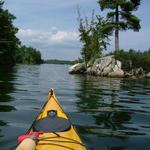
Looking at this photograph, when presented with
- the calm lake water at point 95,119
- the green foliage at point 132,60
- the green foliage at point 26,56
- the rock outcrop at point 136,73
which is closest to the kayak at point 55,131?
the calm lake water at point 95,119

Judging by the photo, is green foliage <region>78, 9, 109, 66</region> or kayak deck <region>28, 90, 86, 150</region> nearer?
kayak deck <region>28, 90, 86, 150</region>

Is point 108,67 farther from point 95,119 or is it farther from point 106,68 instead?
point 95,119

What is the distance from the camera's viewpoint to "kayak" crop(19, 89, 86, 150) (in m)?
6.22

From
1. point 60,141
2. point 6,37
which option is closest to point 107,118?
point 60,141

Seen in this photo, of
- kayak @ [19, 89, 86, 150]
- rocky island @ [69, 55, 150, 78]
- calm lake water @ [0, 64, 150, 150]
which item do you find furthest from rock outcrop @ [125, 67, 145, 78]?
kayak @ [19, 89, 86, 150]

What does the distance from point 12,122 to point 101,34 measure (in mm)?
30617

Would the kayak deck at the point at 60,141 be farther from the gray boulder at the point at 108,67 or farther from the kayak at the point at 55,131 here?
the gray boulder at the point at 108,67

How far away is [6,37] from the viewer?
65.9 meters

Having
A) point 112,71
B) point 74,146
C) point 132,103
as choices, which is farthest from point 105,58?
point 74,146

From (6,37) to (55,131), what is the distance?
199ft

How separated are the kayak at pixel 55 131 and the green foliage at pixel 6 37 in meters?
54.9

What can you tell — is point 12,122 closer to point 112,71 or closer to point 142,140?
point 142,140

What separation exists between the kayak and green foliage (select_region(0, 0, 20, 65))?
54.9 meters

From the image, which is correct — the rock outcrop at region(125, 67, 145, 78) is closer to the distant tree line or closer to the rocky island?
the rocky island
